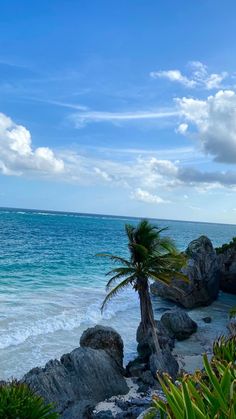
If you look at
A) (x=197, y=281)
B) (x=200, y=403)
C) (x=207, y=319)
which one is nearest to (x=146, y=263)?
(x=207, y=319)

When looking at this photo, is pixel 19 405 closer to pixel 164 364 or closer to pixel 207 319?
pixel 164 364

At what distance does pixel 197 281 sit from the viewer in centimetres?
3812

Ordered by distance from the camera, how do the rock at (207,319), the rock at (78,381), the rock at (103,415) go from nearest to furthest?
the rock at (103,415) < the rock at (78,381) < the rock at (207,319)

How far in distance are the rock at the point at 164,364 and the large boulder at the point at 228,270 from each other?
26563mm

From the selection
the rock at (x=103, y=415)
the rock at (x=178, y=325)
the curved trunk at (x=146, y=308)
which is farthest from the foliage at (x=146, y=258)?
the rock at (x=178, y=325)

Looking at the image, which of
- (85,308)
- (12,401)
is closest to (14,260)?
(85,308)

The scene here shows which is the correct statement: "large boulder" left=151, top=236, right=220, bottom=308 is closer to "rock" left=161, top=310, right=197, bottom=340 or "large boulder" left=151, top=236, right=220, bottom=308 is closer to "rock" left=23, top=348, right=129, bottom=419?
"rock" left=161, top=310, right=197, bottom=340

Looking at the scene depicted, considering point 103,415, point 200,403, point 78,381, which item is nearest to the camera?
point 200,403

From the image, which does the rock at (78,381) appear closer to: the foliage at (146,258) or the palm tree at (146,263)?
the palm tree at (146,263)

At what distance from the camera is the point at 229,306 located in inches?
1542

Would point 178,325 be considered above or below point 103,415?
above

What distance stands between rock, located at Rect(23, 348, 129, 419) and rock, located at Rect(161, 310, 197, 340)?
29.8 ft

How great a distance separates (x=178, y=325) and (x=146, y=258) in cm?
918

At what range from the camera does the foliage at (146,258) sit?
20141 millimetres
